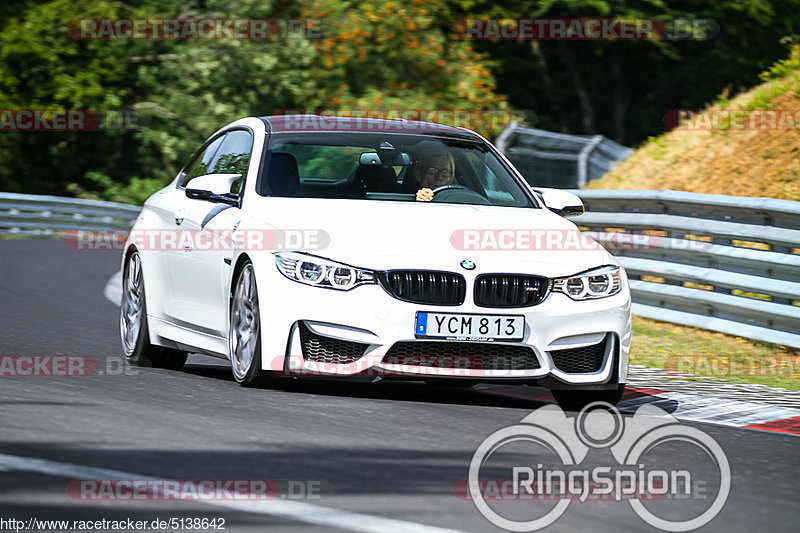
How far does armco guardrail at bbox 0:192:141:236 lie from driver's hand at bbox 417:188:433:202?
20534 millimetres

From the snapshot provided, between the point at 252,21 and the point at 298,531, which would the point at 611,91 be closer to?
the point at 252,21

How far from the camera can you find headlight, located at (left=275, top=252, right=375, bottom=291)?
306 inches

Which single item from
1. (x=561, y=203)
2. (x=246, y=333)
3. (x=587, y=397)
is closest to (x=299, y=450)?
(x=246, y=333)

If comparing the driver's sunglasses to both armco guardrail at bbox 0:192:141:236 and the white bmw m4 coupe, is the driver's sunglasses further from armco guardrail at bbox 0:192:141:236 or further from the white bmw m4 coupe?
armco guardrail at bbox 0:192:141:236

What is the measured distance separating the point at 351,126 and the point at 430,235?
1.68m

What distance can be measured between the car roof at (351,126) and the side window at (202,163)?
1.98 feet

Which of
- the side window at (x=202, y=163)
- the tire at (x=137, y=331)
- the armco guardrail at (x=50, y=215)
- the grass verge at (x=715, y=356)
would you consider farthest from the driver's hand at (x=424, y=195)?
the armco guardrail at (x=50, y=215)

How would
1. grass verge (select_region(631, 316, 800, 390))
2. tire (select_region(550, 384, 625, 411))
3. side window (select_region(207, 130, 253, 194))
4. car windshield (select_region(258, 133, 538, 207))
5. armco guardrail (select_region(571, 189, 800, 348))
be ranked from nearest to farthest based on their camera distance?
tire (select_region(550, 384, 625, 411)) < car windshield (select_region(258, 133, 538, 207)) < side window (select_region(207, 130, 253, 194)) < grass verge (select_region(631, 316, 800, 390)) < armco guardrail (select_region(571, 189, 800, 348))

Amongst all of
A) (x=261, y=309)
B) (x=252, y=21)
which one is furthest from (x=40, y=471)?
(x=252, y=21)

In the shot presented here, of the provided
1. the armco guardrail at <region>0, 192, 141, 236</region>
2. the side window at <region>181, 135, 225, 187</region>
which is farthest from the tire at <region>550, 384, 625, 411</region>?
the armco guardrail at <region>0, 192, 141, 236</region>

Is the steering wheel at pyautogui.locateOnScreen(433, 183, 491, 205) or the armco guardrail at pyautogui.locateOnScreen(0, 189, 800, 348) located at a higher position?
the steering wheel at pyautogui.locateOnScreen(433, 183, 491, 205)

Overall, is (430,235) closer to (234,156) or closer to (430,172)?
(430,172)

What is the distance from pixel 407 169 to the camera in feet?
30.5

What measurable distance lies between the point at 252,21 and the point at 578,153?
573 inches
